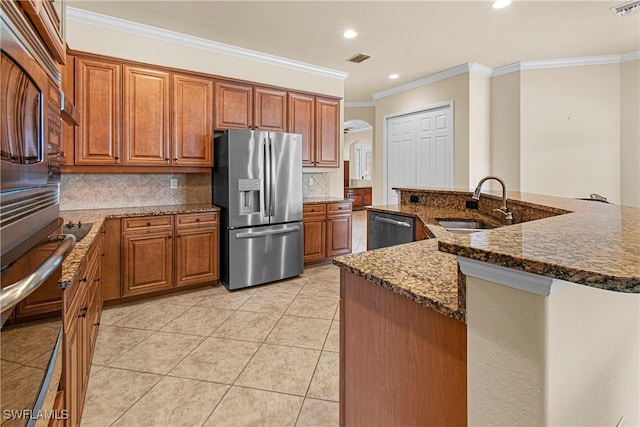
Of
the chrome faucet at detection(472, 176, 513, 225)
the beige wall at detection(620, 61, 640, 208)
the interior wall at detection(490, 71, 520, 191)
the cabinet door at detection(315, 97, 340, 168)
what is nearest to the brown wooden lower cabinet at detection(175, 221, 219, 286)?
the cabinet door at detection(315, 97, 340, 168)

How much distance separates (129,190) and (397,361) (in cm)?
349

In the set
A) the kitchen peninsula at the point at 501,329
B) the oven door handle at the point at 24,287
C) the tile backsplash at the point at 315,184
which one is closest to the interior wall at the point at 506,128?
the tile backsplash at the point at 315,184

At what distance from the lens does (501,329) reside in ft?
2.23

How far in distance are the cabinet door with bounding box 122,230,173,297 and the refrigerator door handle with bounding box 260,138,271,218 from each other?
38.0 inches

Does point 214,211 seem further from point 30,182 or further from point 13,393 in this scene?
point 13,393

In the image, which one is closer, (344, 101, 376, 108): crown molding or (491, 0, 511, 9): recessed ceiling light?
(491, 0, 511, 9): recessed ceiling light

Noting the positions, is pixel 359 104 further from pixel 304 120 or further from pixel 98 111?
pixel 98 111

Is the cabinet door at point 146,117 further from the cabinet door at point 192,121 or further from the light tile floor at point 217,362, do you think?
the light tile floor at point 217,362

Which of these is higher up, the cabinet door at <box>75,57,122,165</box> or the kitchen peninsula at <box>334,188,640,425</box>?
the cabinet door at <box>75,57,122,165</box>

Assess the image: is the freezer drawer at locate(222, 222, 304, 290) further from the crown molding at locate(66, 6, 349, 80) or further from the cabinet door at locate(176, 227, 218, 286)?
the crown molding at locate(66, 6, 349, 80)

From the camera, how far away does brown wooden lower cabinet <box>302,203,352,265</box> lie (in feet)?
13.7

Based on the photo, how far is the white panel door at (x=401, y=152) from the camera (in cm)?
568

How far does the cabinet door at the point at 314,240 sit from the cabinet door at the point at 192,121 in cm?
142

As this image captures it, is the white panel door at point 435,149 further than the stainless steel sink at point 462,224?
Yes
